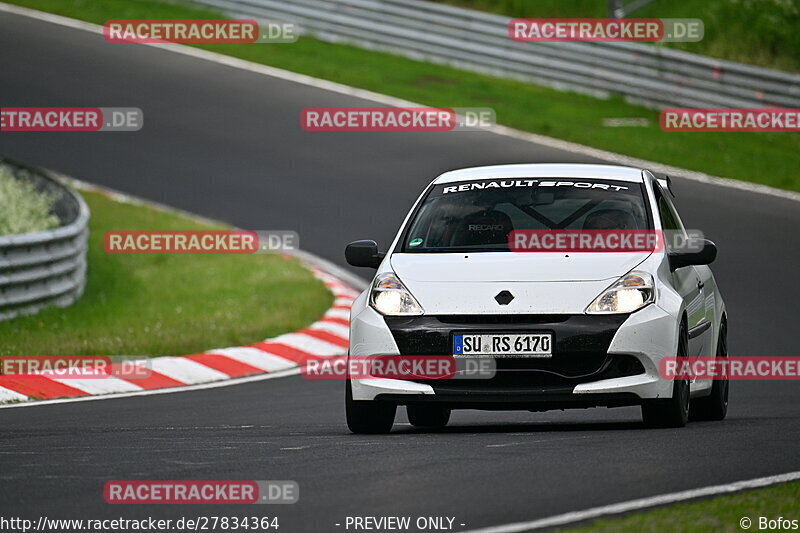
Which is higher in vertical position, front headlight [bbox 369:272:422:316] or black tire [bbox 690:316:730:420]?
front headlight [bbox 369:272:422:316]

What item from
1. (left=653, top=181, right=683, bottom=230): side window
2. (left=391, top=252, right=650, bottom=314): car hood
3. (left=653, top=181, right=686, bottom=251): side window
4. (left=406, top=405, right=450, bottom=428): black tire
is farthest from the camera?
(left=406, top=405, right=450, bottom=428): black tire

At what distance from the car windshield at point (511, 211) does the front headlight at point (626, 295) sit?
2.19 feet

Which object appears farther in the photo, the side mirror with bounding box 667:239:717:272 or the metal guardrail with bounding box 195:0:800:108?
the metal guardrail with bounding box 195:0:800:108

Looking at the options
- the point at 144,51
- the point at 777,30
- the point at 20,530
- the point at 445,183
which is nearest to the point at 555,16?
the point at 777,30

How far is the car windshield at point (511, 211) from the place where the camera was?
948 centimetres

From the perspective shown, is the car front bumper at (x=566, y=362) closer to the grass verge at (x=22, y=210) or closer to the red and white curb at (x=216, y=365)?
the red and white curb at (x=216, y=365)

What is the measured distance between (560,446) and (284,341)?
7352 millimetres

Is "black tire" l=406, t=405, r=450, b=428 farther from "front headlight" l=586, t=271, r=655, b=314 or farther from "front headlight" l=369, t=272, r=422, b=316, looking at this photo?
"front headlight" l=586, t=271, r=655, b=314

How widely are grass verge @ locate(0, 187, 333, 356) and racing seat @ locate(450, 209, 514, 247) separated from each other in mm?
5455

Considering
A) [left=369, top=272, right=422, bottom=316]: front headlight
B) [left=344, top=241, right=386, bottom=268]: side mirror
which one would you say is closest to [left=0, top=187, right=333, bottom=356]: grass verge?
[left=344, top=241, right=386, bottom=268]: side mirror

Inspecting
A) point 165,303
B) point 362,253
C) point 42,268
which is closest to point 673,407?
point 362,253

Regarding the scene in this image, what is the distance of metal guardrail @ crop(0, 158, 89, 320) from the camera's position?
15273 millimetres

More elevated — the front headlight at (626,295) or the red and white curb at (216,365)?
the front headlight at (626,295)

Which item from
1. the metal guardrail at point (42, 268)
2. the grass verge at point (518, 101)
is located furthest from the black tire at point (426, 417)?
the grass verge at point (518, 101)
